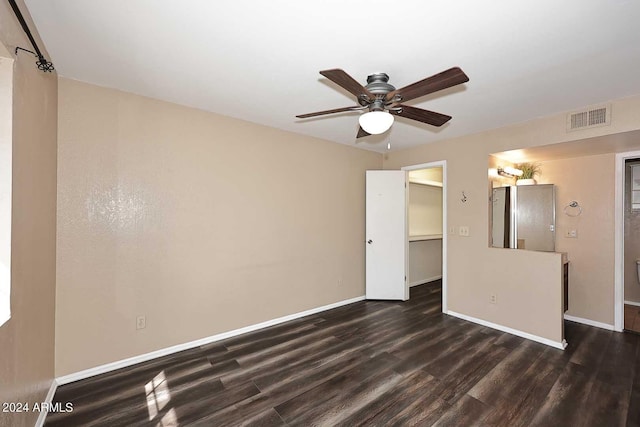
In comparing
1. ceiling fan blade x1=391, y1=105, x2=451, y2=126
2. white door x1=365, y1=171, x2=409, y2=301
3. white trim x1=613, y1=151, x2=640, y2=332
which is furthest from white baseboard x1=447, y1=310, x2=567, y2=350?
ceiling fan blade x1=391, y1=105, x2=451, y2=126

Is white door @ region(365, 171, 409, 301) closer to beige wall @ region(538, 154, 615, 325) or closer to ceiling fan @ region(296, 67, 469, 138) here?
beige wall @ region(538, 154, 615, 325)

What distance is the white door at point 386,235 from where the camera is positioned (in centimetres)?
439

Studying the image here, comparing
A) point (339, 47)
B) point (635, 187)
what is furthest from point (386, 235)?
point (635, 187)

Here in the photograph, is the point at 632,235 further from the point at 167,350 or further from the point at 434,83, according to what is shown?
the point at 167,350

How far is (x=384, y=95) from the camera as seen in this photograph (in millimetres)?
1946

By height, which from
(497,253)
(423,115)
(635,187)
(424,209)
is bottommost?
(497,253)

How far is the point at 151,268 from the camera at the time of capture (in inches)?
103

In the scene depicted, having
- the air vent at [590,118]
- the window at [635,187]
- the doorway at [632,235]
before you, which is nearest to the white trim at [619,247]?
the air vent at [590,118]

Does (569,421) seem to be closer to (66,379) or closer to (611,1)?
(611,1)

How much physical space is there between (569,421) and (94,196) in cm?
402

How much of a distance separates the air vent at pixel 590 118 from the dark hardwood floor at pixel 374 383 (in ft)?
7.57

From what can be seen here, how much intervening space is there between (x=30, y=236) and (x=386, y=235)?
3984 millimetres

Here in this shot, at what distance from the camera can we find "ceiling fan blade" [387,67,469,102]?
1520 millimetres

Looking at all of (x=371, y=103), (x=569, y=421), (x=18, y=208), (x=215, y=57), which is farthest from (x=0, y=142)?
(x=569, y=421)
